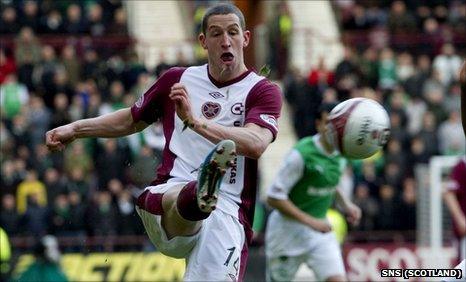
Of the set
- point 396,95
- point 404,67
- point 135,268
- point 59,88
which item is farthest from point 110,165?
point 404,67

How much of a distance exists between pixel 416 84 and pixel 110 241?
690 cm

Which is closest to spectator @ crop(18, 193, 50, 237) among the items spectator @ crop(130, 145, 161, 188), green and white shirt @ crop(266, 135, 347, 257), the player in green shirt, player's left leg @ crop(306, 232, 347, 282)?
spectator @ crop(130, 145, 161, 188)

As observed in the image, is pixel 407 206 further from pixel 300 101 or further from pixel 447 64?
pixel 447 64

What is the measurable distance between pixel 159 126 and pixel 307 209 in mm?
8324

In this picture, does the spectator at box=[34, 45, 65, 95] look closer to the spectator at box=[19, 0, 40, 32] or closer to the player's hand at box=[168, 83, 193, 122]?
Answer: the spectator at box=[19, 0, 40, 32]

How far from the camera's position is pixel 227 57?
34.8 feet

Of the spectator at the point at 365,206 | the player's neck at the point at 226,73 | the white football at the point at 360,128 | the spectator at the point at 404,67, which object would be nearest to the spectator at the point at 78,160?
the spectator at the point at 365,206

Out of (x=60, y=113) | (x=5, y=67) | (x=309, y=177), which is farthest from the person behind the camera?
(x=5, y=67)

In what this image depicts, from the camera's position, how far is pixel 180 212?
10289 millimetres

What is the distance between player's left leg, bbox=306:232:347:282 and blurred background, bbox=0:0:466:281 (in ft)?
14.3

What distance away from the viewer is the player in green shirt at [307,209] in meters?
14.4

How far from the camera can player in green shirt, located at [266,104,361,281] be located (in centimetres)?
1439

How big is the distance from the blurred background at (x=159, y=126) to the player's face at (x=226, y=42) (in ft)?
24.9

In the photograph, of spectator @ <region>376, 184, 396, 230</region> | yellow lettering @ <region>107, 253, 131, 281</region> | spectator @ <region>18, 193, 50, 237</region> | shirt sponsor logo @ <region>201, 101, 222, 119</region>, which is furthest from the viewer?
spectator @ <region>376, 184, 396, 230</region>
